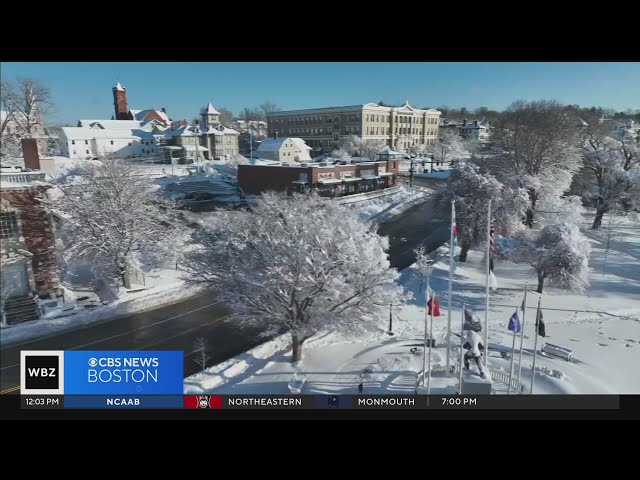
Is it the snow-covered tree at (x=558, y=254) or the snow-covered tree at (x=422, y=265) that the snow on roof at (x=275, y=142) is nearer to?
the snow-covered tree at (x=422, y=265)

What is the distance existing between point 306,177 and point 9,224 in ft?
19.4

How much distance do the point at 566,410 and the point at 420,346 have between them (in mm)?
3112

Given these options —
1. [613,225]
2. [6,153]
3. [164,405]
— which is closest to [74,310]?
[6,153]

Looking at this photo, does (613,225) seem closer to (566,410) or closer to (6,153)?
(566,410)

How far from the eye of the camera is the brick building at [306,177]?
8.98 metres

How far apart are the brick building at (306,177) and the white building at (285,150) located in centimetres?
26

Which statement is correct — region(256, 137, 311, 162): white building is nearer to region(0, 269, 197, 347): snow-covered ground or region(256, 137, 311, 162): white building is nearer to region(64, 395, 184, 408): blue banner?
region(0, 269, 197, 347): snow-covered ground

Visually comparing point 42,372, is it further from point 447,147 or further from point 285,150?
point 447,147

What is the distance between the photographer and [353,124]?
758 cm

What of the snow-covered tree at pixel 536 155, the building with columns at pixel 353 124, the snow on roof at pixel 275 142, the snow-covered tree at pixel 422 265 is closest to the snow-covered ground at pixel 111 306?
the snow on roof at pixel 275 142

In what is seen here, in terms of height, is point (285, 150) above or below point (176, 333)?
above

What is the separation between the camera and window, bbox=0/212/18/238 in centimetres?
561


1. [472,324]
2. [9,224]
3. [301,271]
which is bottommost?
[472,324]

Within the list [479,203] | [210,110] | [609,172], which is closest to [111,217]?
[210,110]
